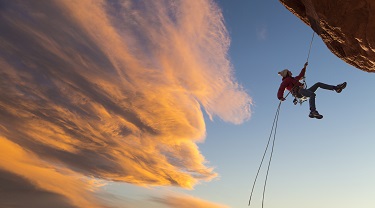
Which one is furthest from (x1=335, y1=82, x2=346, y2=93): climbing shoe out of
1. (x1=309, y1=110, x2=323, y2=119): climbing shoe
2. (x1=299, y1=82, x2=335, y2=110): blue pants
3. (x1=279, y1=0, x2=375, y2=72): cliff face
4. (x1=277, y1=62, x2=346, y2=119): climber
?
(x1=279, y1=0, x2=375, y2=72): cliff face

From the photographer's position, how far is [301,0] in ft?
44.5

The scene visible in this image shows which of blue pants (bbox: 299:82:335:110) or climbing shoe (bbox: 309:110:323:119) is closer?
climbing shoe (bbox: 309:110:323:119)

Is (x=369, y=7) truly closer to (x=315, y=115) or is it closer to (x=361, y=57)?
(x=361, y=57)

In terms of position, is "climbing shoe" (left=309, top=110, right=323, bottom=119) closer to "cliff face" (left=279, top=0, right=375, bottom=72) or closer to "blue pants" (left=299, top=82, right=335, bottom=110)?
"blue pants" (left=299, top=82, right=335, bottom=110)

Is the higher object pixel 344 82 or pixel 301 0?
pixel 301 0

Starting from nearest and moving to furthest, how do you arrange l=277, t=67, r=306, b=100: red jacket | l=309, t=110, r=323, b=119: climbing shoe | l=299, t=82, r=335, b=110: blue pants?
l=309, t=110, r=323, b=119: climbing shoe
l=299, t=82, r=335, b=110: blue pants
l=277, t=67, r=306, b=100: red jacket

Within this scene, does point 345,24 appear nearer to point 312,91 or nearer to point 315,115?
point 312,91

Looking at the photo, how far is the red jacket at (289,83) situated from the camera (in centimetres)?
1341

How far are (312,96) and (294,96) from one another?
1.13 m

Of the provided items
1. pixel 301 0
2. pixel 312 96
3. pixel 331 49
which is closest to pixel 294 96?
pixel 312 96

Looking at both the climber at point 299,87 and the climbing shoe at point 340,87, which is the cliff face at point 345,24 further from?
the climbing shoe at point 340,87

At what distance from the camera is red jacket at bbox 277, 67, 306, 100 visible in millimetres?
13406

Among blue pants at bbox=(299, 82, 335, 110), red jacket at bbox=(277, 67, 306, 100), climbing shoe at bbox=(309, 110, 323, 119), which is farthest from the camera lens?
red jacket at bbox=(277, 67, 306, 100)

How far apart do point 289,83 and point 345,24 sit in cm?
314
